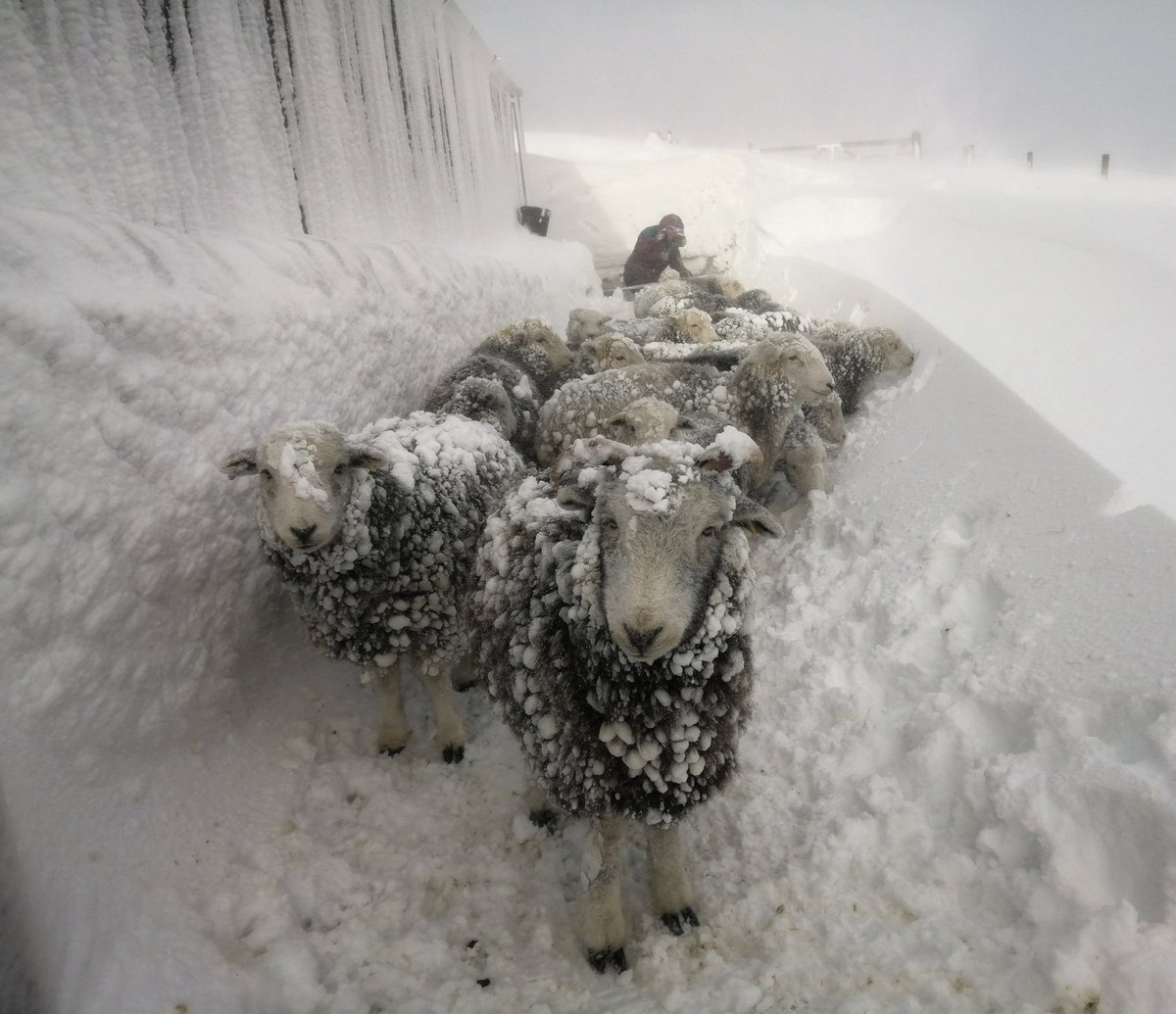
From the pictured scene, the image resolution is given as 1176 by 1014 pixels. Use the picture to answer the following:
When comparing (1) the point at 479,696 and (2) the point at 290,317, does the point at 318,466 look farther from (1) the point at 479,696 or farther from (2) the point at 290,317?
(1) the point at 479,696

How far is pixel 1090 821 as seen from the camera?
166cm

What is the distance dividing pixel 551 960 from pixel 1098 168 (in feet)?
56.3

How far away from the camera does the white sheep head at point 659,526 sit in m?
1.47

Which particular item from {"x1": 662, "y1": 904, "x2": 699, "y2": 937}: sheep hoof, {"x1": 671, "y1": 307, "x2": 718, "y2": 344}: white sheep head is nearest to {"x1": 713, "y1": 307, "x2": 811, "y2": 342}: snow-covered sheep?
{"x1": 671, "y1": 307, "x2": 718, "y2": 344}: white sheep head

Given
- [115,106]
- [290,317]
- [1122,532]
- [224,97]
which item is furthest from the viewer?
[224,97]

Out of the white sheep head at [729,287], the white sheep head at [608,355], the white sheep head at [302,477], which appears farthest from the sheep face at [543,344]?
the white sheep head at [729,287]

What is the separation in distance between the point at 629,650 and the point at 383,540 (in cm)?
135

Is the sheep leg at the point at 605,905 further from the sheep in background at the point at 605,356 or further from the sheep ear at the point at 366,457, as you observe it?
the sheep in background at the point at 605,356

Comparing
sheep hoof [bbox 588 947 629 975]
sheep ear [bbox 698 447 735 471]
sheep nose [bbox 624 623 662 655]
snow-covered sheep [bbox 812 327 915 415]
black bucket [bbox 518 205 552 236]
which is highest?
black bucket [bbox 518 205 552 236]

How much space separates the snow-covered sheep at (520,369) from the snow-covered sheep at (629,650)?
6.23ft

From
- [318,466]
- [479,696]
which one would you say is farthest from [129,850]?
[479,696]

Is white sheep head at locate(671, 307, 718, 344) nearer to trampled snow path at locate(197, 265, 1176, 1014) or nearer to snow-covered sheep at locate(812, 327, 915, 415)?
snow-covered sheep at locate(812, 327, 915, 415)

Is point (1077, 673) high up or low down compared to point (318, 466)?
down

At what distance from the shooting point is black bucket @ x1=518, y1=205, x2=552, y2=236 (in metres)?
10.3
